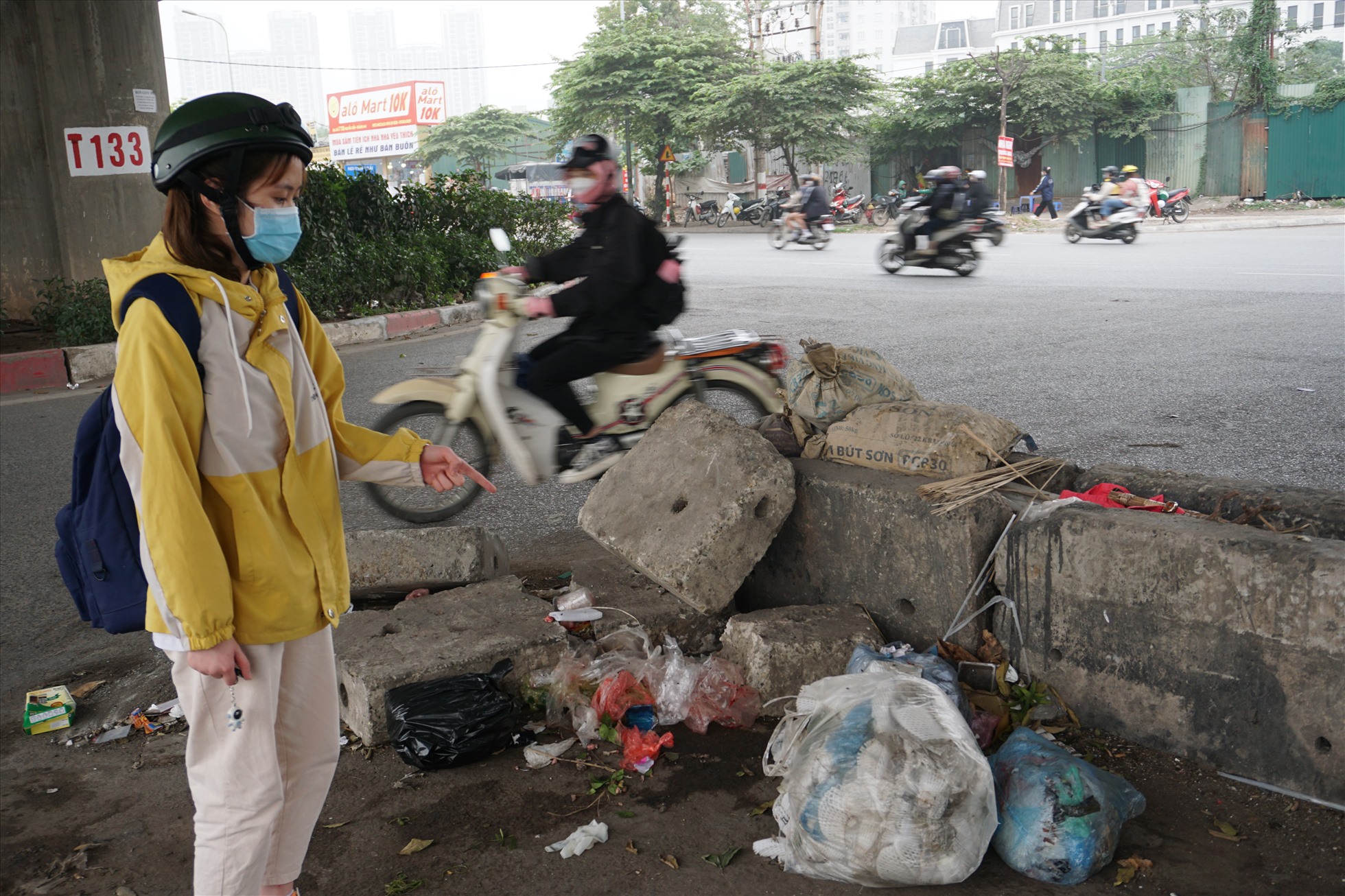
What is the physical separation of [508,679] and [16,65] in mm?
10409

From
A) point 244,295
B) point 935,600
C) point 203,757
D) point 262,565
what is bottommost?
point 935,600

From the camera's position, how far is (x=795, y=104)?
35.6 meters

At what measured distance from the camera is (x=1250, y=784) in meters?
2.63

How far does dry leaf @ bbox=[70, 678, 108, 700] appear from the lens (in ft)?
11.3

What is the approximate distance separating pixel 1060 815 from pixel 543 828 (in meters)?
1.25

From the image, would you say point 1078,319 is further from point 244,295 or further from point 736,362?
point 244,295

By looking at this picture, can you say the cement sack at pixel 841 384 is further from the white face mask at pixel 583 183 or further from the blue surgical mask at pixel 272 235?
the blue surgical mask at pixel 272 235

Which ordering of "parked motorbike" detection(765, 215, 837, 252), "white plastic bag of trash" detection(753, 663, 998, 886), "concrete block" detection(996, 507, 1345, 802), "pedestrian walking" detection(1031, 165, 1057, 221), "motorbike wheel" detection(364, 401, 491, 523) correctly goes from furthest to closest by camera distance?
"pedestrian walking" detection(1031, 165, 1057, 221)
"parked motorbike" detection(765, 215, 837, 252)
"motorbike wheel" detection(364, 401, 491, 523)
"concrete block" detection(996, 507, 1345, 802)
"white plastic bag of trash" detection(753, 663, 998, 886)

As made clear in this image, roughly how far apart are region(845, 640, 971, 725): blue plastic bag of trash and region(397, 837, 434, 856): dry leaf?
1.18 m

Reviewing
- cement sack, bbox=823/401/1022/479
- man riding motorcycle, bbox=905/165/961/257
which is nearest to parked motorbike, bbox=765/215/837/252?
man riding motorcycle, bbox=905/165/961/257

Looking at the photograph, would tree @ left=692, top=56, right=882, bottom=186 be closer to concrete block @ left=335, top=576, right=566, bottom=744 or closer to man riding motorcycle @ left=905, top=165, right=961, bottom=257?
man riding motorcycle @ left=905, top=165, right=961, bottom=257

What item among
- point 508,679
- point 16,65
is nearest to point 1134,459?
point 508,679

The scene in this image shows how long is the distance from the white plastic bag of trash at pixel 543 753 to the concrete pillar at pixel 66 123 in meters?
9.66

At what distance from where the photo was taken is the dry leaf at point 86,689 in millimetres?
3447
